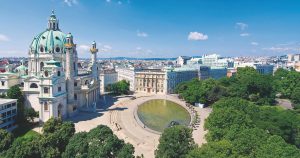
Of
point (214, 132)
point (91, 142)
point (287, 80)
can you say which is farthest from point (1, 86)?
point (287, 80)

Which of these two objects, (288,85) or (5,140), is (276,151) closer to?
(5,140)

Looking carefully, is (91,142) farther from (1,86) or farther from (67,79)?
(1,86)

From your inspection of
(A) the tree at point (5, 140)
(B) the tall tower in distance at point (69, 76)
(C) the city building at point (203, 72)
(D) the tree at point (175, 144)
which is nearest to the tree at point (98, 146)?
(D) the tree at point (175, 144)

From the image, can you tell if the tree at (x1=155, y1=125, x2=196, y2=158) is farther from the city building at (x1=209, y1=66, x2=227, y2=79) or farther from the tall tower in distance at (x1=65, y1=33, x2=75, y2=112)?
the city building at (x1=209, y1=66, x2=227, y2=79)

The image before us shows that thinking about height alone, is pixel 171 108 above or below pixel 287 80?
below

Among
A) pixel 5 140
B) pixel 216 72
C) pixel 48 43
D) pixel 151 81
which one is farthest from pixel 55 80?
pixel 216 72

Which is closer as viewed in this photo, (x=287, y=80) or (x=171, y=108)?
(x=171, y=108)
